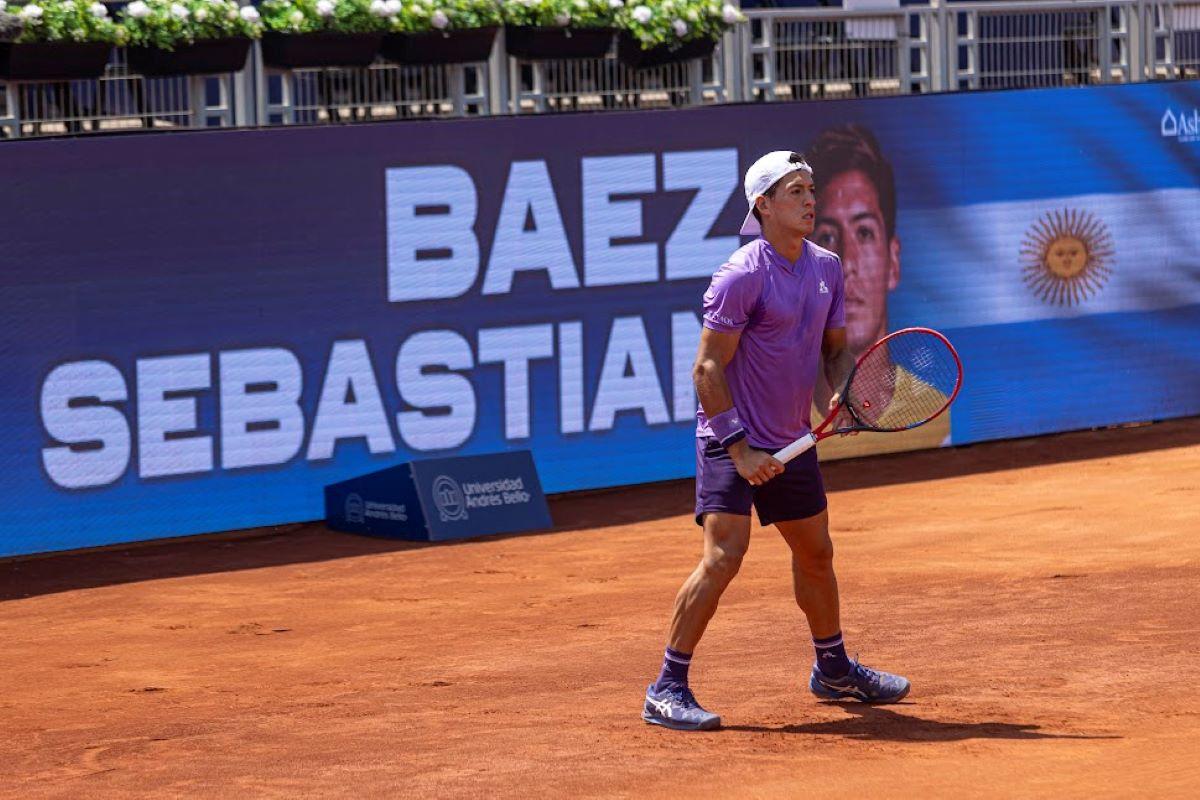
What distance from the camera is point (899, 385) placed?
797 centimetres

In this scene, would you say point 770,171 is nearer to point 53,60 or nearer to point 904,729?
point 904,729

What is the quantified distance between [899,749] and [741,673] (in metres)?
1.47

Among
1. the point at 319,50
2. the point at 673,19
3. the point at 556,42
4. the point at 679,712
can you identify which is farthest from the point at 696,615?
the point at 673,19

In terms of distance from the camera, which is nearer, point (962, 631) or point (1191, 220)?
point (962, 631)

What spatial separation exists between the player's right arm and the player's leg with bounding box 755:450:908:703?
21cm

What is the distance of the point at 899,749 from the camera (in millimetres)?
6945

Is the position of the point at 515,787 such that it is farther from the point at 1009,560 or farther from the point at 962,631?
the point at 1009,560

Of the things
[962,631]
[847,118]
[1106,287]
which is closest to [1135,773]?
[962,631]

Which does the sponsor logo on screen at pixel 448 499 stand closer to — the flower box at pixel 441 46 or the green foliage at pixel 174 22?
the flower box at pixel 441 46

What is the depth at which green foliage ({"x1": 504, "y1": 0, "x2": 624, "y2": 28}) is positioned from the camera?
13383 millimetres

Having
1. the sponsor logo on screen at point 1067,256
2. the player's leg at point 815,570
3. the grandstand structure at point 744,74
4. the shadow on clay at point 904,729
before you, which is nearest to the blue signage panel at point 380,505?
the grandstand structure at point 744,74

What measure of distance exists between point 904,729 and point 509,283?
6.38 metres

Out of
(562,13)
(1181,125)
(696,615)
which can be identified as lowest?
(696,615)

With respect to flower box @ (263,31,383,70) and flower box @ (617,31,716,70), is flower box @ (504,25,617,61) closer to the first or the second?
flower box @ (617,31,716,70)
